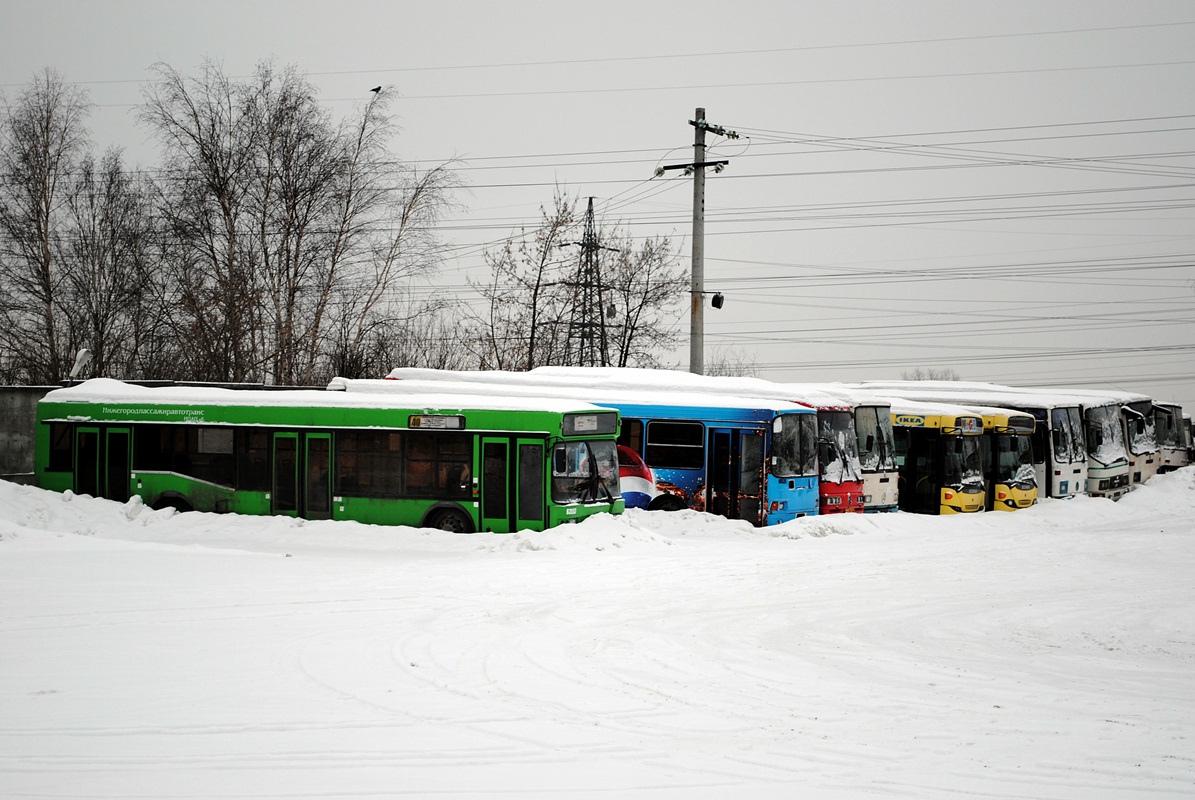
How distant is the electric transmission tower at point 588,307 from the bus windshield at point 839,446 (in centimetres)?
1492

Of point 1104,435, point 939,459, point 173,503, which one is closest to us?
point 173,503

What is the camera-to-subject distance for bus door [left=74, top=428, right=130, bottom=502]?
20.6 metres

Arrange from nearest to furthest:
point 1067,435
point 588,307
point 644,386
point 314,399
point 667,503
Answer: point 314,399 → point 667,503 → point 644,386 → point 1067,435 → point 588,307

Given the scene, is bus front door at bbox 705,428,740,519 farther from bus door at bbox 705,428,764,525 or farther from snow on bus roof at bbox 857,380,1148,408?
snow on bus roof at bbox 857,380,1148,408

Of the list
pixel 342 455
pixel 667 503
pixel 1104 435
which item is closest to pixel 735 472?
pixel 667 503

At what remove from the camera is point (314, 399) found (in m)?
19.9

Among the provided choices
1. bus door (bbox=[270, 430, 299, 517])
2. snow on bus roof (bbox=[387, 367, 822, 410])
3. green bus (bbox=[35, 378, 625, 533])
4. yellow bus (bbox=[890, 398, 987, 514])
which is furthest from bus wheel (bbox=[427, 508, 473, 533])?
yellow bus (bbox=[890, 398, 987, 514])

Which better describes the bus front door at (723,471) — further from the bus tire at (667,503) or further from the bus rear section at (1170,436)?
the bus rear section at (1170,436)

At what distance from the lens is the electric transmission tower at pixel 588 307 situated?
3841 centimetres

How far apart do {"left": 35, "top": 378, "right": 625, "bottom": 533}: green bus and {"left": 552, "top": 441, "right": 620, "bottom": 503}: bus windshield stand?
2 cm

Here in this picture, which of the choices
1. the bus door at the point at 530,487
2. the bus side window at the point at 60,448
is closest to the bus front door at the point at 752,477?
the bus door at the point at 530,487

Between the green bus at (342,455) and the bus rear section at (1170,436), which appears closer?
the green bus at (342,455)

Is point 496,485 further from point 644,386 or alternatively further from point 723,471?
point 644,386

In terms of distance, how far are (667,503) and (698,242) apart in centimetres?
992
